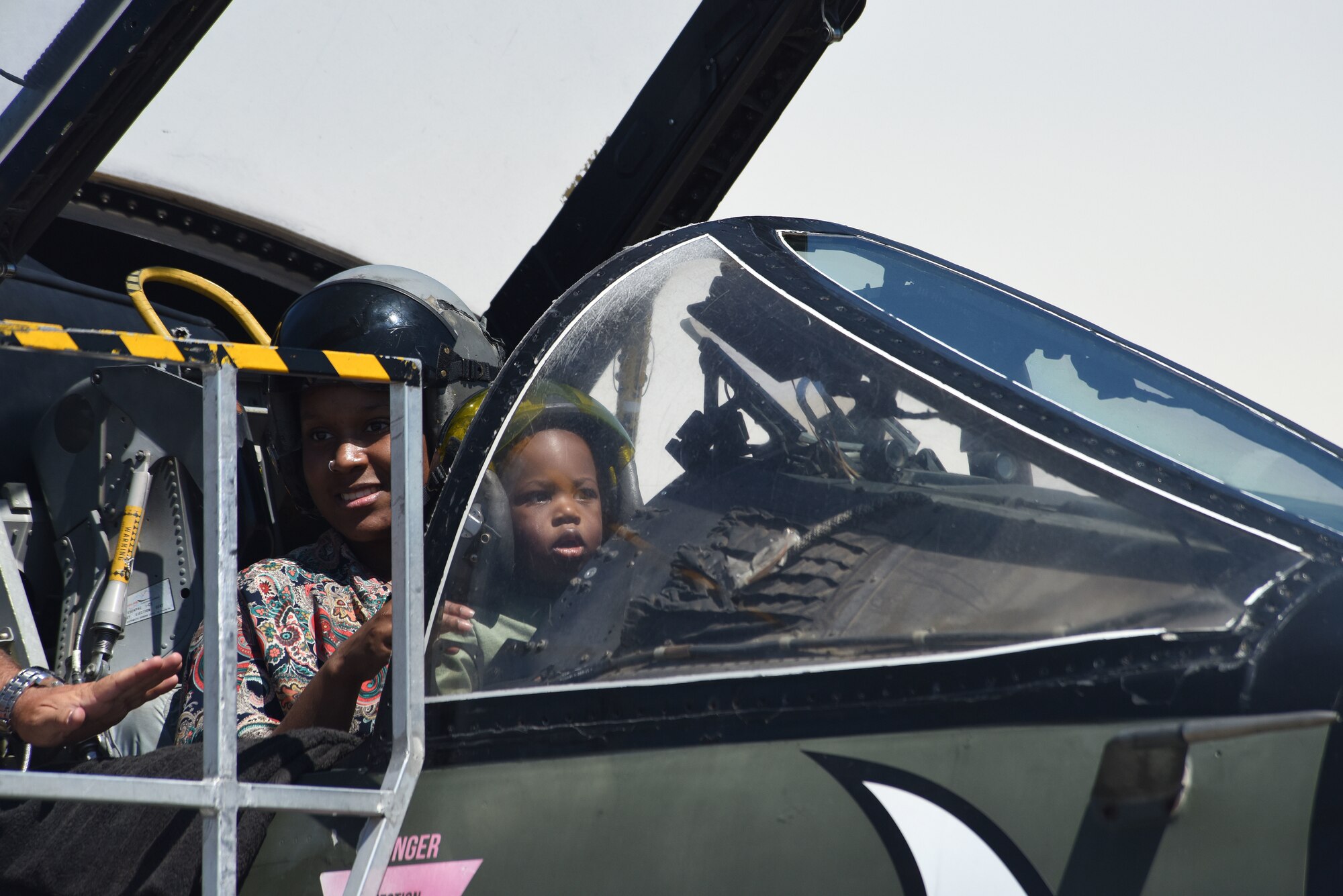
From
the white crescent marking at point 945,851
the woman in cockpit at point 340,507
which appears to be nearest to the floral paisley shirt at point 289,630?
the woman in cockpit at point 340,507

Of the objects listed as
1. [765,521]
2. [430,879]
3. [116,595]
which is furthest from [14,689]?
[765,521]

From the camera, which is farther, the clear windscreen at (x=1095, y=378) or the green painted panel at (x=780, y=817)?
the clear windscreen at (x=1095, y=378)

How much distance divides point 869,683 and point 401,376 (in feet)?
2.15

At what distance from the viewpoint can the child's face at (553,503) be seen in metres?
1.37

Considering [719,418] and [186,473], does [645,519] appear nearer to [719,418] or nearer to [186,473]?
[719,418]

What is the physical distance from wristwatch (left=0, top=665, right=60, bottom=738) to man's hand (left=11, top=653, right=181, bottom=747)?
14mm

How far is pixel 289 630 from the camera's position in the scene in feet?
5.95

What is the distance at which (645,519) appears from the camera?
1347 mm

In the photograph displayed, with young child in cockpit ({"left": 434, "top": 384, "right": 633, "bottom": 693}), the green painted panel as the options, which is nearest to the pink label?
the green painted panel

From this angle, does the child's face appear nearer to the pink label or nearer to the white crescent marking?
the pink label

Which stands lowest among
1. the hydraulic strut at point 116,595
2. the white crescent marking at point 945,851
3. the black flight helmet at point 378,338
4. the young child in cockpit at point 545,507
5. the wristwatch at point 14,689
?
the wristwatch at point 14,689

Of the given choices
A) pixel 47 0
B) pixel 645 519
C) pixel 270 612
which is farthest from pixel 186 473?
pixel 645 519

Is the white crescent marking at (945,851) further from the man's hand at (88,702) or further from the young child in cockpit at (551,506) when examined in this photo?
the man's hand at (88,702)

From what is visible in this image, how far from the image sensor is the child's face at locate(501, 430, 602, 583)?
4.48 feet
